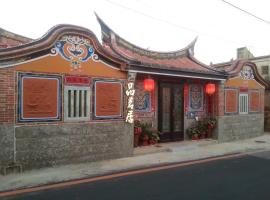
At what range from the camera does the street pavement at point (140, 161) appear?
261 inches

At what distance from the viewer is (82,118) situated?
838cm

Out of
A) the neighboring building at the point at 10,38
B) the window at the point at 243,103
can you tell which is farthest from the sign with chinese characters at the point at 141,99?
the window at the point at 243,103

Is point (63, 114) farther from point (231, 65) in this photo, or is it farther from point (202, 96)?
point (231, 65)

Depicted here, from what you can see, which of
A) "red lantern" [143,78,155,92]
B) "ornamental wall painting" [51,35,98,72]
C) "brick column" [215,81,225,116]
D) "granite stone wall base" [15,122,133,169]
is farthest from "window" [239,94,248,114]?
"ornamental wall painting" [51,35,98,72]

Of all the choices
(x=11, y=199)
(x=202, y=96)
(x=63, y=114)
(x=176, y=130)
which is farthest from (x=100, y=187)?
(x=202, y=96)

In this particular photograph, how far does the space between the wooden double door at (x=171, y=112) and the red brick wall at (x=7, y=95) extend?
5.82 metres

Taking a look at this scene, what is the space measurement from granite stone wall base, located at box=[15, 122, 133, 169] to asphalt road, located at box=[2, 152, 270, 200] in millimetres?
1830

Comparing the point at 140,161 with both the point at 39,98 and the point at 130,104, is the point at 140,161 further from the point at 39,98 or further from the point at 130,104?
the point at 39,98

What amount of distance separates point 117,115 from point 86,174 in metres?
2.46

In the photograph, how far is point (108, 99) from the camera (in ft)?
29.2

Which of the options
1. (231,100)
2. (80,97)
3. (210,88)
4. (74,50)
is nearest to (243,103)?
(231,100)

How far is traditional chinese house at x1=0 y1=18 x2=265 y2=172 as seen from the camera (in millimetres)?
7277

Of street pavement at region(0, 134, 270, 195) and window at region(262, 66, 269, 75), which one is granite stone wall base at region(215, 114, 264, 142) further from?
window at region(262, 66, 269, 75)

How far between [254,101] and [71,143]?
397 inches
